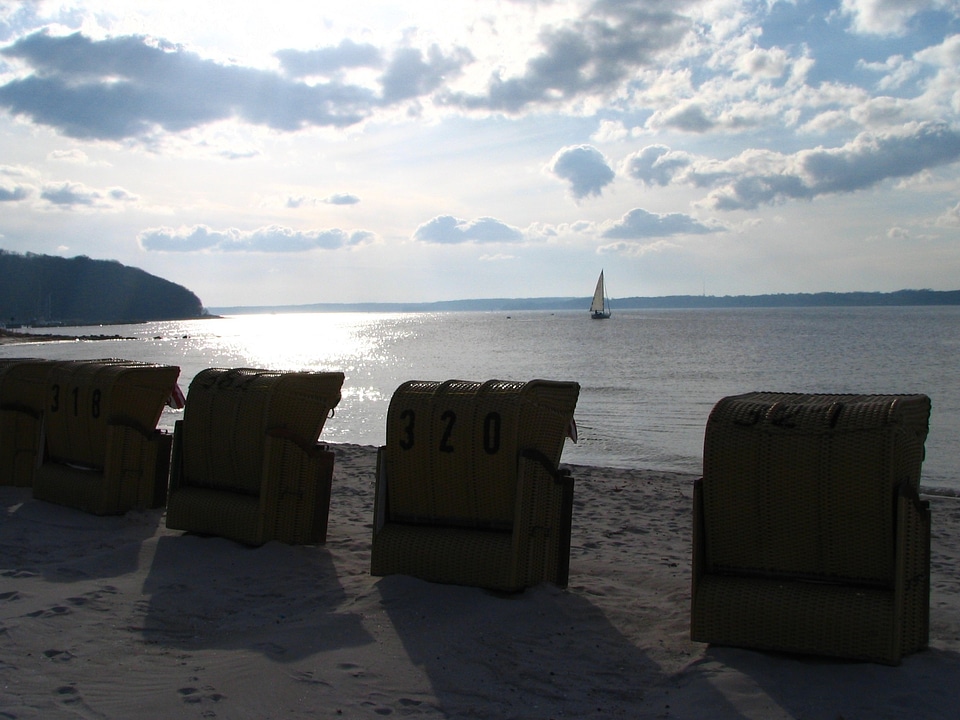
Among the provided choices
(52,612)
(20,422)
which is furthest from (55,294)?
(52,612)

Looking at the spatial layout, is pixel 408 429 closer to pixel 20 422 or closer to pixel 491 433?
pixel 491 433

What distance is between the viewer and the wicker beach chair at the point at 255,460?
22.9ft

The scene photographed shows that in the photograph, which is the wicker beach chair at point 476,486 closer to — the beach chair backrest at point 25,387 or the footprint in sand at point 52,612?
the footprint in sand at point 52,612

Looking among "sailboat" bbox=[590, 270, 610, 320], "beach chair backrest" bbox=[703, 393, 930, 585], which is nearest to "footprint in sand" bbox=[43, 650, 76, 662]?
"beach chair backrest" bbox=[703, 393, 930, 585]

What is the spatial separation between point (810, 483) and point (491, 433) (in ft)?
6.81

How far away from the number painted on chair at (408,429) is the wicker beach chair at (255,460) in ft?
4.60

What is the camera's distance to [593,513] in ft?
31.3

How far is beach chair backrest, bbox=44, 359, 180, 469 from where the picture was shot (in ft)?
26.9

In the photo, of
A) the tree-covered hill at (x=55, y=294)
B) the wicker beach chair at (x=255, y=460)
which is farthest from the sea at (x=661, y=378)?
the tree-covered hill at (x=55, y=294)

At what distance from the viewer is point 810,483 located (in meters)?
4.79

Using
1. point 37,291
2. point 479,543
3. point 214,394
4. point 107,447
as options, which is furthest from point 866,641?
point 37,291

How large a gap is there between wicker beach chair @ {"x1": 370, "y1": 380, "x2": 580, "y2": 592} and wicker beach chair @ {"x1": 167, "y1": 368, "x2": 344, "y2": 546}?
4.01ft

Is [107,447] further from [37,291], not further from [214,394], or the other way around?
[37,291]

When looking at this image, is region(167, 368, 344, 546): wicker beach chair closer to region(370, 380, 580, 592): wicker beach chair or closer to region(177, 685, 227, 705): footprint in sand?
region(370, 380, 580, 592): wicker beach chair
